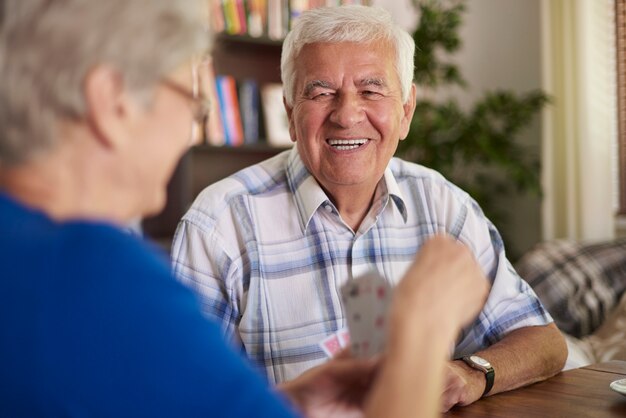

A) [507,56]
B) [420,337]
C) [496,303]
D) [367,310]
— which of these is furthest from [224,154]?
[420,337]

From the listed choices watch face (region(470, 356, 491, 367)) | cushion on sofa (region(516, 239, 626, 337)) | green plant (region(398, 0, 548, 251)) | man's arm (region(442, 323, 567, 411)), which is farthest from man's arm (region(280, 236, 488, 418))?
green plant (region(398, 0, 548, 251))

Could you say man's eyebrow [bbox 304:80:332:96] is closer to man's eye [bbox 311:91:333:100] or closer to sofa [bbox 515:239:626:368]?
man's eye [bbox 311:91:333:100]

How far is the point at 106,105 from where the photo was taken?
2.34 feet

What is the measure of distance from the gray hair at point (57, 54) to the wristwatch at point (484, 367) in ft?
3.27

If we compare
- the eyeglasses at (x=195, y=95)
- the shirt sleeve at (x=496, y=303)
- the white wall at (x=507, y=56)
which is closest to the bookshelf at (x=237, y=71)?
the white wall at (x=507, y=56)

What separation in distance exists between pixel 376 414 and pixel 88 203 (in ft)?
1.09

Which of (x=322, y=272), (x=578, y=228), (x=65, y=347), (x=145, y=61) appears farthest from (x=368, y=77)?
(x=578, y=228)

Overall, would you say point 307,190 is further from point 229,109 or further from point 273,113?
point 273,113

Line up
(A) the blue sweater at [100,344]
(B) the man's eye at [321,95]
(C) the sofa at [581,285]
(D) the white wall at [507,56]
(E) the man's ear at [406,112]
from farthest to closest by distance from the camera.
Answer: (D) the white wall at [507,56] → (C) the sofa at [581,285] → (E) the man's ear at [406,112] → (B) the man's eye at [321,95] → (A) the blue sweater at [100,344]

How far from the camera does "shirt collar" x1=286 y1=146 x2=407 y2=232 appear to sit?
5.94ft

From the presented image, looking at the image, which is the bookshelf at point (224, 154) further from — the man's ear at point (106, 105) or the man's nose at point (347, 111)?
the man's ear at point (106, 105)

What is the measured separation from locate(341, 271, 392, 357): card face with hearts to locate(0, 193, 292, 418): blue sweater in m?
0.26

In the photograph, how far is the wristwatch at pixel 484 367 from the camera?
4.88 feet

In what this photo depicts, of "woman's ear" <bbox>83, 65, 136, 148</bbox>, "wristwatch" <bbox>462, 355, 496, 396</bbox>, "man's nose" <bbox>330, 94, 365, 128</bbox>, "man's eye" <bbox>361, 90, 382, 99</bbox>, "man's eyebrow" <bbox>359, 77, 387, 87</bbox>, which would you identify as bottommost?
"wristwatch" <bbox>462, 355, 496, 396</bbox>
